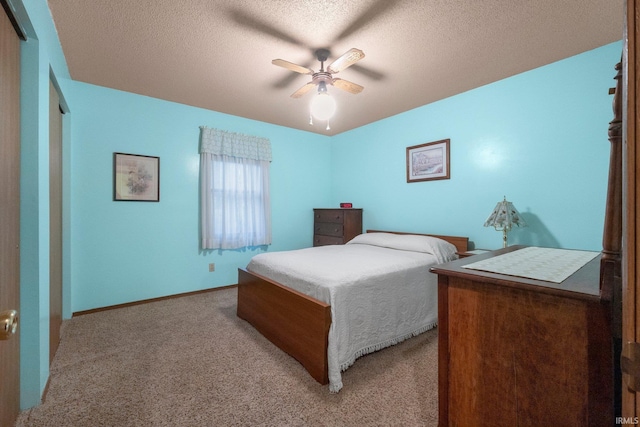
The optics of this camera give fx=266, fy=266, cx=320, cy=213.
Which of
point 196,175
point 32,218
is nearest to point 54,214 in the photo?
point 32,218

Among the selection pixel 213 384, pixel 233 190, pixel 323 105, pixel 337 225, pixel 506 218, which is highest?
pixel 323 105

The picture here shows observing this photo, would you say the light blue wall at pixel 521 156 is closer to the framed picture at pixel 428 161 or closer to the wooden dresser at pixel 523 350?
the framed picture at pixel 428 161

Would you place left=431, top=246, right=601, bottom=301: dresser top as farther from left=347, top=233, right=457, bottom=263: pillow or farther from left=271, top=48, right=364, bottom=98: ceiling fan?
left=271, top=48, right=364, bottom=98: ceiling fan

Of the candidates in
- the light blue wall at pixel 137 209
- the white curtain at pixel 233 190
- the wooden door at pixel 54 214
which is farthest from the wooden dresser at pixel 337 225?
the wooden door at pixel 54 214

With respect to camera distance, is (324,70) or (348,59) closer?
(348,59)

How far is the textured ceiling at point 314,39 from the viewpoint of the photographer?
172cm

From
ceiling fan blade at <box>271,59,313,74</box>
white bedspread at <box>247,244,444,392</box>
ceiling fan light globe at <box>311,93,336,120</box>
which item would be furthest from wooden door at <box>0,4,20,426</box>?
ceiling fan light globe at <box>311,93,336,120</box>

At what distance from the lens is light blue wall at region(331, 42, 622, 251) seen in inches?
85.7

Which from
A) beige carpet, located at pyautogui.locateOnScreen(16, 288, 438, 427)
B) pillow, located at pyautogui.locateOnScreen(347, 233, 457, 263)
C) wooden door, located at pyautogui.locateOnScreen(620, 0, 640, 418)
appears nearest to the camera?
wooden door, located at pyautogui.locateOnScreen(620, 0, 640, 418)

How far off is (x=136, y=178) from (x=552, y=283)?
369 centimetres

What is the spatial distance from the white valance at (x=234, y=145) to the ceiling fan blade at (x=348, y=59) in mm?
2049

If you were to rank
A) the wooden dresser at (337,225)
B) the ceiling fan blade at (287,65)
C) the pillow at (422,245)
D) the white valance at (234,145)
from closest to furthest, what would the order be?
the ceiling fan blade at (287,65) < the pillow at (422,245) < the white valance at (234,145) < the wooden dresser at (337,225)

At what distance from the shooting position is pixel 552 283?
938 millimetres

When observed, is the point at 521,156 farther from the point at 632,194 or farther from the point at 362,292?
the point at 632,194
